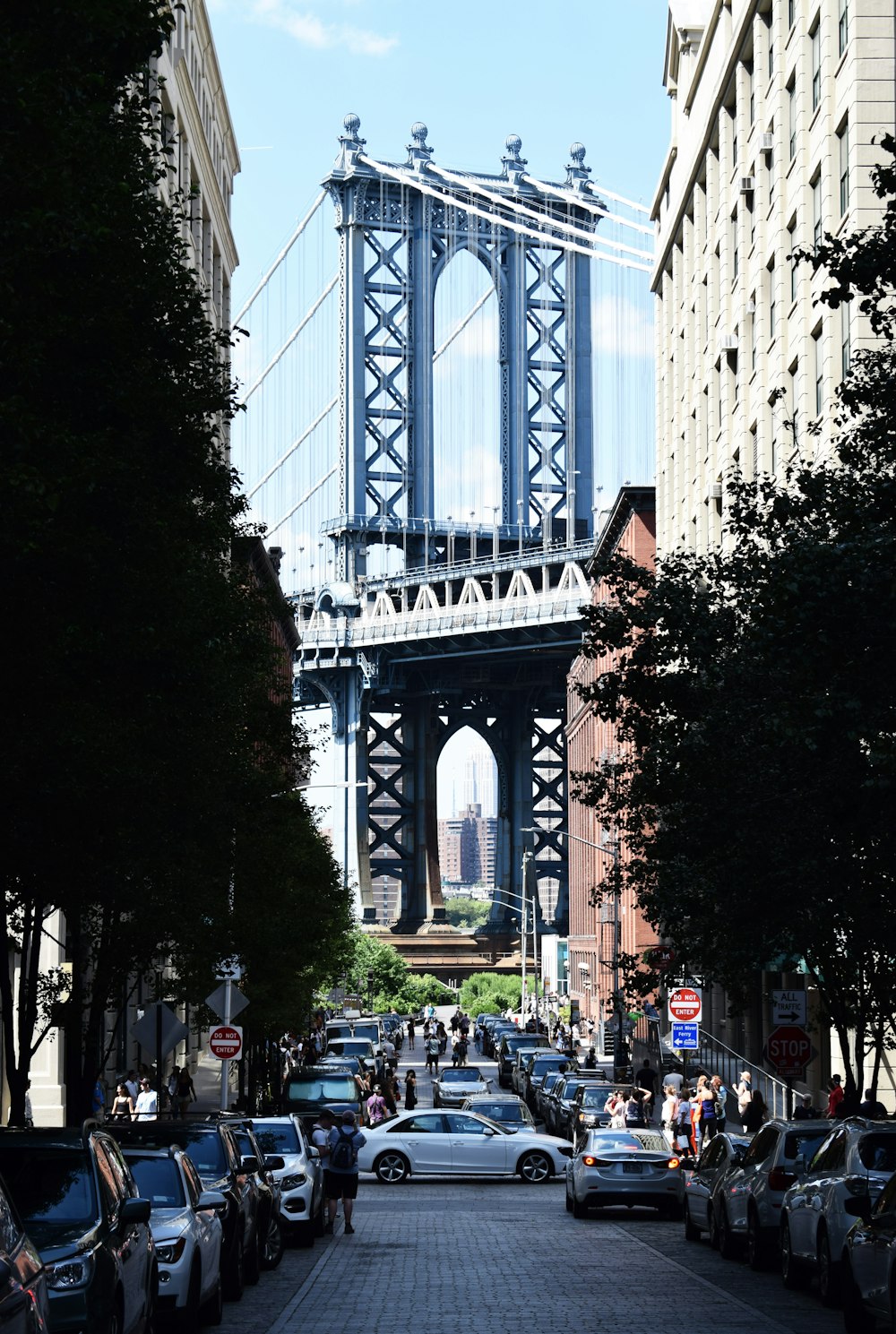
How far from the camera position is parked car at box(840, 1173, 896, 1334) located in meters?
13.5

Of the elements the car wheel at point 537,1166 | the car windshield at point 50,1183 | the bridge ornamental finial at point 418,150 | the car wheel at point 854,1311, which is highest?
the bridge ornamental finial at point 418,150

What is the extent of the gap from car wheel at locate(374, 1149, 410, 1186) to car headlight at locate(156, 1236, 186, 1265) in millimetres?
20466

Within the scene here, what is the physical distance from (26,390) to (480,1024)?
336ft

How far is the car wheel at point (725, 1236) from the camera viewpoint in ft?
74.0

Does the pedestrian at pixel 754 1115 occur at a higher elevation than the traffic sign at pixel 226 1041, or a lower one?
lower

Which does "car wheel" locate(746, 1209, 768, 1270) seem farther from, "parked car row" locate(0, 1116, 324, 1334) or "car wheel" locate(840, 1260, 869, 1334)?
"car wheel" locate(840, 1260, 869, 1334)

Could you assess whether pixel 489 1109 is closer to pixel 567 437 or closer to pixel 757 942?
pixel 757 942

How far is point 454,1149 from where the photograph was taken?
1391 inches

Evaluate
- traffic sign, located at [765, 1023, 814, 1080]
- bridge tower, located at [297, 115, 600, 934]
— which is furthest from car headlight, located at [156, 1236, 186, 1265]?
bridge tower, located at [297, 115, 600, 934]

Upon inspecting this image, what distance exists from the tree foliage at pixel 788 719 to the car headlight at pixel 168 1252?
232 inches

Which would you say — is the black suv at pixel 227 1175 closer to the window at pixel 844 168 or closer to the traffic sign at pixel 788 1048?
the traffic sign at pixel 788 1048

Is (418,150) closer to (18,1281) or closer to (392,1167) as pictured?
(392,1167)

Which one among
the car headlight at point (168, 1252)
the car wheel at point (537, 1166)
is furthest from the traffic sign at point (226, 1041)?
the car headlight at point (168, 1252)

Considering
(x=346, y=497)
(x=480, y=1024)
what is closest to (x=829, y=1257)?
(x=480, y=1024)
